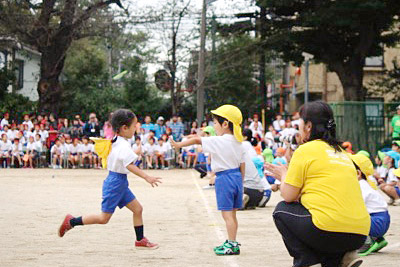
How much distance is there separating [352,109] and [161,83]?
13926 millimetres

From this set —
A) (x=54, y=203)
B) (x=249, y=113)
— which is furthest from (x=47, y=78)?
(x=54, y=203)

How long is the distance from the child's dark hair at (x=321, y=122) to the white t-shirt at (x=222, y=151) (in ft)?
9.85

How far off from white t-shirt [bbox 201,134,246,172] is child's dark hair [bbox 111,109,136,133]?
0.96 m

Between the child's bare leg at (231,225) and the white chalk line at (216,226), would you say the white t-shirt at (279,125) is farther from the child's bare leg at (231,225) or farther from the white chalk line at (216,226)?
the child's bare leg at (231,225)

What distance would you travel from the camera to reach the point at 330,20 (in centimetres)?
2772

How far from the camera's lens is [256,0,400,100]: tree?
27.5m

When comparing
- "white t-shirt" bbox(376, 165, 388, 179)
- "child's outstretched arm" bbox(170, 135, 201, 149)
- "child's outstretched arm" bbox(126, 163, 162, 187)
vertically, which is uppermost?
"child's outstretched arm" bbox(170, 135, 201, 149)

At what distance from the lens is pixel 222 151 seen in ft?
27.2

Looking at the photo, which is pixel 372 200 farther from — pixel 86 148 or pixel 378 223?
pixel 86 148

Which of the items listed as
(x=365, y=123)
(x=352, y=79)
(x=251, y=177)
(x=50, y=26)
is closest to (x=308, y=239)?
(x=251, y=177)

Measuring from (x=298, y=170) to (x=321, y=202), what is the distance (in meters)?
0.28

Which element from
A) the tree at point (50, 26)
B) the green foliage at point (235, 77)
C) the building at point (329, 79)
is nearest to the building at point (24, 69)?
the tree at point (50, 26)

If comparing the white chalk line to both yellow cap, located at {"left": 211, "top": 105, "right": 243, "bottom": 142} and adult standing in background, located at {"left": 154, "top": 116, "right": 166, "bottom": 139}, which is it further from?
adult standing in background, located at {"left": 154, "top": 116, "right": 166, "bottom": 139}

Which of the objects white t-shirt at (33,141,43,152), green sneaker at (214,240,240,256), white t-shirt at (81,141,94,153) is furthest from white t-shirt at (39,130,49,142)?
green sneaker at (214,240,240,256)
